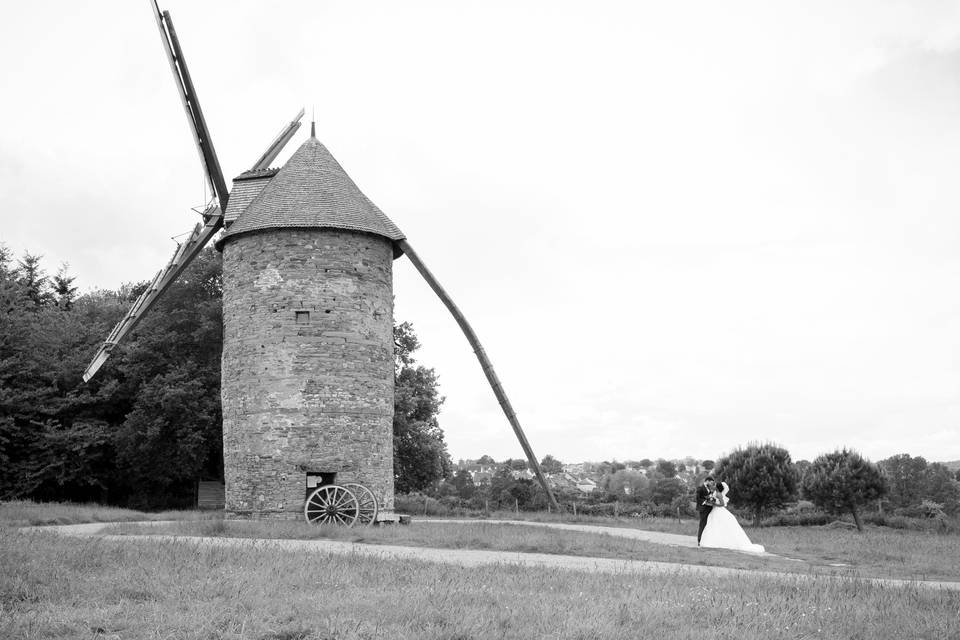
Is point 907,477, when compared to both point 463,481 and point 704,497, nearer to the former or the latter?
point 463,481

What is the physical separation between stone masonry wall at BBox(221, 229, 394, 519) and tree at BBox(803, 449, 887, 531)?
14735 millimetres

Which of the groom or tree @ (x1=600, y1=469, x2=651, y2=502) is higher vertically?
the groom

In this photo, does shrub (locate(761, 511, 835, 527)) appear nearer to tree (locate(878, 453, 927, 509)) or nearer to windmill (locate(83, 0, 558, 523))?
windmill (locate(83, 0, 558, 523))

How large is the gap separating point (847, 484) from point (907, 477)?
34.9 m

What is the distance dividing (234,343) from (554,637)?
15394mm

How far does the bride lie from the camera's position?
17.4 metres

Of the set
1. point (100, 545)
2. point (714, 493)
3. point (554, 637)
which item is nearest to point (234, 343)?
point (100, 545)

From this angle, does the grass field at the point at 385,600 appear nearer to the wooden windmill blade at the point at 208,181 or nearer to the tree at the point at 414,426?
the wooden windmill blade at the point at 208,181

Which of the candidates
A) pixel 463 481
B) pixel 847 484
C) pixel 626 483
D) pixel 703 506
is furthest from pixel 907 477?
pixel 703 506

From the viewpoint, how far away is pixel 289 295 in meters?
20.1

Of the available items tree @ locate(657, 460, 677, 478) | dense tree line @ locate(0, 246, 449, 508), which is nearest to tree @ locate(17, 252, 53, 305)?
dense tree line @ locate(0, 246, 449, 508)

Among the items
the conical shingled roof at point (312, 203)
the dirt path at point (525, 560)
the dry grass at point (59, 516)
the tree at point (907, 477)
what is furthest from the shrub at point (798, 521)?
Answer: the tree at point (907, 477)

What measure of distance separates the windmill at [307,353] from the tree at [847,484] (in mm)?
14726

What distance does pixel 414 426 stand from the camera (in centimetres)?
3384
